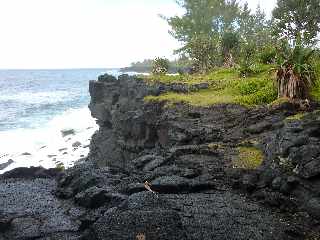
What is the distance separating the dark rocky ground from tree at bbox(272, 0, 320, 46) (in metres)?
19.8

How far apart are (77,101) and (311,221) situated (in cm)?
6922

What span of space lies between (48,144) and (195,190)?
103 ft

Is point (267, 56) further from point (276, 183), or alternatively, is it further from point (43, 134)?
point (43, 134)

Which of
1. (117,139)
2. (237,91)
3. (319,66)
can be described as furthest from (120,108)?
(319,66)

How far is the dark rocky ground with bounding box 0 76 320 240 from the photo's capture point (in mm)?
11391

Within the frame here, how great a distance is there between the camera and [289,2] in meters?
36.8

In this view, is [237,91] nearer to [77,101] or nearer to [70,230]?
[70,230]

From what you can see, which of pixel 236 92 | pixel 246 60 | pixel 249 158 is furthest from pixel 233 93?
pixel 246 60

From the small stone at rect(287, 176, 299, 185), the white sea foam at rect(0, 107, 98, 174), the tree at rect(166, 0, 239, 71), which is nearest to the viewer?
the small stone at rect(287, 176, 299, 185)

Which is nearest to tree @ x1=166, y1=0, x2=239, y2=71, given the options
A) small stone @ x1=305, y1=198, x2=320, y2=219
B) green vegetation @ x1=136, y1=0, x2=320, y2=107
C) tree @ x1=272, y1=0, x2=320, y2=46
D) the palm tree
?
green vegetation @ x1=136, y1=0, x2=320, y2=107

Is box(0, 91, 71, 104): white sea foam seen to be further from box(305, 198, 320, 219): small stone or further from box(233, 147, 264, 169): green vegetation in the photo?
box(305, 198, 320, 219): small stone

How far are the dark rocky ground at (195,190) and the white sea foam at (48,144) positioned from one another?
15582mm

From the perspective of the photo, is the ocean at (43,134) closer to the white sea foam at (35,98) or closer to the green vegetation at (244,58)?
the white sea foam at (35,98)

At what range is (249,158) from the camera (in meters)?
14.9
